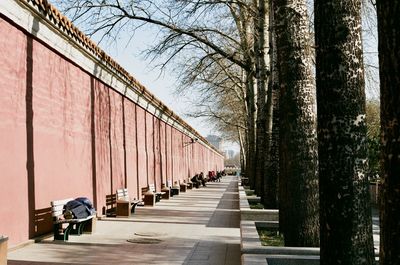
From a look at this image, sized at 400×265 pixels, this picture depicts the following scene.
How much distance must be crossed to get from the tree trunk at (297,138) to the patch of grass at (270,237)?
635 mm

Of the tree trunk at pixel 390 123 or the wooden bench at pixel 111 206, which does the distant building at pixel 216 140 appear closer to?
the wooden bench at pixel 111 206

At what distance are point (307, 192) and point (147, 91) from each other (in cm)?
1511

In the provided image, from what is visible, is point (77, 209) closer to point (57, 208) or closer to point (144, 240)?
point (57, 208)

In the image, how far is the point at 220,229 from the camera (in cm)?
1192

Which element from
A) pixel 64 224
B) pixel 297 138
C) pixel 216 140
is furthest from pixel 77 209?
pixel 216 140

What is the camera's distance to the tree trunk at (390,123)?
2473 mm

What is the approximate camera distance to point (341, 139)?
4711mm

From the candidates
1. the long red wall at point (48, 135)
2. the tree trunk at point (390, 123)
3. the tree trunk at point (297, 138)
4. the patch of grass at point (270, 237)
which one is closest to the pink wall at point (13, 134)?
the long red wall at point (48, 135)

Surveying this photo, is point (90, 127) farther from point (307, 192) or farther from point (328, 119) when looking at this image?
point (328, 119)

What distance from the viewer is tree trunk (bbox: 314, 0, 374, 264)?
4668 mm

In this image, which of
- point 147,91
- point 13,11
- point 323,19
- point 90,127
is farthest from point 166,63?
point 323,19

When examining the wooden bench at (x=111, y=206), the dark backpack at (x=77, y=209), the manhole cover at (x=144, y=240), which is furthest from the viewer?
the wooden bench at (x=111, y=206)

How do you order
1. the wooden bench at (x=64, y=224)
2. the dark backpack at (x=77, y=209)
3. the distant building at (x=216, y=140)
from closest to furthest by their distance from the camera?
the wooden bench at (x=64, y=224)
the dark backpack at (x=77, y=209)
the distant building at (x=216, y=140)

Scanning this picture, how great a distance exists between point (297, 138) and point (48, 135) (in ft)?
17.8
